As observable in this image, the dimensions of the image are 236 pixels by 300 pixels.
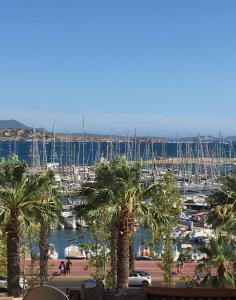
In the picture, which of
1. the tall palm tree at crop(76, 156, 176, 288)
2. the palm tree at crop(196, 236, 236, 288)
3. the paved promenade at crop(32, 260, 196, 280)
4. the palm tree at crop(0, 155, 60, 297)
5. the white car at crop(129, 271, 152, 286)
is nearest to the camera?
the palm tree at crop(196, 236, 236, 288)

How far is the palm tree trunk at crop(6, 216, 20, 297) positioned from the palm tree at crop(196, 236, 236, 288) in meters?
7.33

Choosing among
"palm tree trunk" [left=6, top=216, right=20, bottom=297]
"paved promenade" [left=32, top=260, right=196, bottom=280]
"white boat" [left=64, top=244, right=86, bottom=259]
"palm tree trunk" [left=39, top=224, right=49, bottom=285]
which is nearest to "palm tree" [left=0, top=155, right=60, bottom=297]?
"palm tree trunk" [left=6, top=216, right=20, bottom=297]

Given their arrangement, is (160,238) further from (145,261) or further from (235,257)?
(145,261)

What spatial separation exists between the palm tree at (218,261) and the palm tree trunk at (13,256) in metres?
7.33

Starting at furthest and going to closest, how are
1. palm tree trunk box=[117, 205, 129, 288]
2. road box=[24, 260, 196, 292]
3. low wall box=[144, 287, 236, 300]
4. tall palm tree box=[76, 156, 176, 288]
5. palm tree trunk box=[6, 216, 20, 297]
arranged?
road box=[24, 260, 196, 292] < palm tree trunk box=[117, 205, 129, 288] < tall palm tree box=[76, 156, 176, 288] < palm tree trunk box=[6, 216, 20, 297] < low wall box=[144, 287, 236, 300]

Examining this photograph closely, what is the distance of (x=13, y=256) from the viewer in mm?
22703

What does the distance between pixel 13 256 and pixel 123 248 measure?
457 centimetres

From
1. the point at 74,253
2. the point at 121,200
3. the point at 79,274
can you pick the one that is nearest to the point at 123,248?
the point at 121,200

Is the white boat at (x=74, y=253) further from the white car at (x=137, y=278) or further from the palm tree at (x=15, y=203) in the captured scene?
the palm tree at (x=15, y=203)

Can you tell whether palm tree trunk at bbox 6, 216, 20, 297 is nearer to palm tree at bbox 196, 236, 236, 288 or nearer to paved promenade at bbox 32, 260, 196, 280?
palm tree at bbox 196, 236, 236, 288

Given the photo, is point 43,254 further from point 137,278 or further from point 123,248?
point 137,278

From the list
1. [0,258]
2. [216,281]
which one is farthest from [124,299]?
[0,258]

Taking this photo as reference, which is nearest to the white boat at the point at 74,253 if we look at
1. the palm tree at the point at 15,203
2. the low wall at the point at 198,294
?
the palm tree at the point at 15,203

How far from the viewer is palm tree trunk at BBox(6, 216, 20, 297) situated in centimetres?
2225
